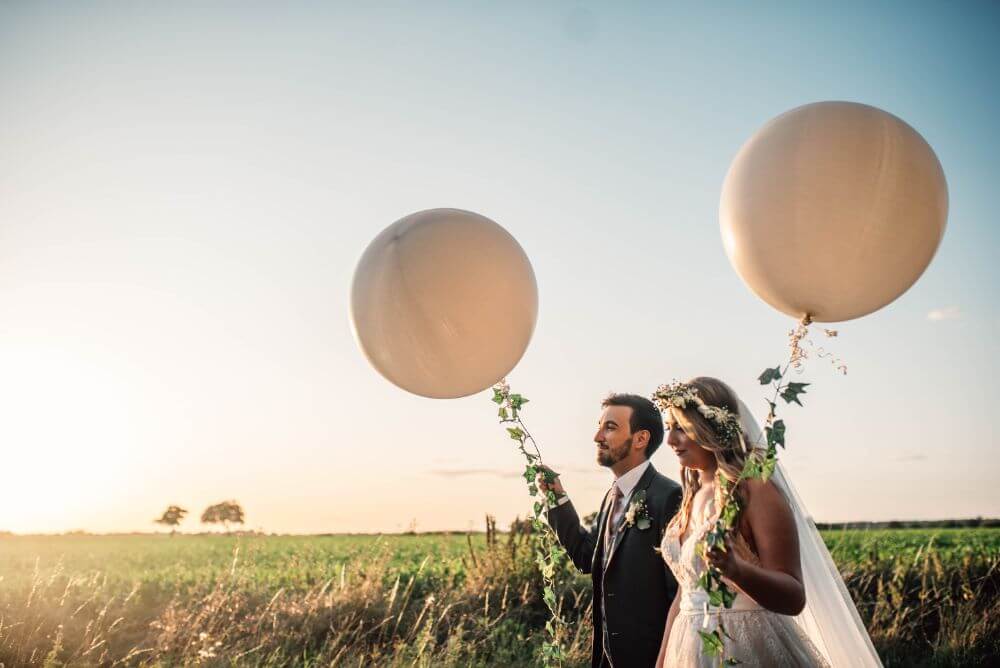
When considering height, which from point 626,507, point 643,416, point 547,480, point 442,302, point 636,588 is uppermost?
point 442,302

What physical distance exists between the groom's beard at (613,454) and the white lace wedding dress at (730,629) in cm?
90

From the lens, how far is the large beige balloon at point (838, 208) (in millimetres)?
2480

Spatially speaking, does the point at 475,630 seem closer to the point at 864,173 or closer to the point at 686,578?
the point at 686,578

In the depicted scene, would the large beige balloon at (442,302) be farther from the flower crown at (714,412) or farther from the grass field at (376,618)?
the grass field at (376,618)

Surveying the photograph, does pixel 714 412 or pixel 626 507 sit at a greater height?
pixel 714 412

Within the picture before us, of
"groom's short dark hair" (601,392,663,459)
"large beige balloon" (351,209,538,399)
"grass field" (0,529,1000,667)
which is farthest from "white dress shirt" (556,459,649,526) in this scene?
"grass field" (0,529,1000,667)

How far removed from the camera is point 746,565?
231cm

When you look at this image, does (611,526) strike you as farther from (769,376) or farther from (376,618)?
(376,618)

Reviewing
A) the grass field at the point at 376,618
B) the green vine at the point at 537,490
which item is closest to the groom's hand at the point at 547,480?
the green vine at the point at 537,490

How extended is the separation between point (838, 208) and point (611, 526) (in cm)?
184

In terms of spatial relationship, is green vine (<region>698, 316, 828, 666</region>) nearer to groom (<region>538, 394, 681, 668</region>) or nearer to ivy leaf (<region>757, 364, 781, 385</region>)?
ivy leaf (<region>757, 364, 781, 385</region>)

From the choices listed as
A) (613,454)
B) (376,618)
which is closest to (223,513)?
(376,618)

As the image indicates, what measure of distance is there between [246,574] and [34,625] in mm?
1840

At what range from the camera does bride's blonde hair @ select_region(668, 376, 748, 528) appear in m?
A: 2.68
